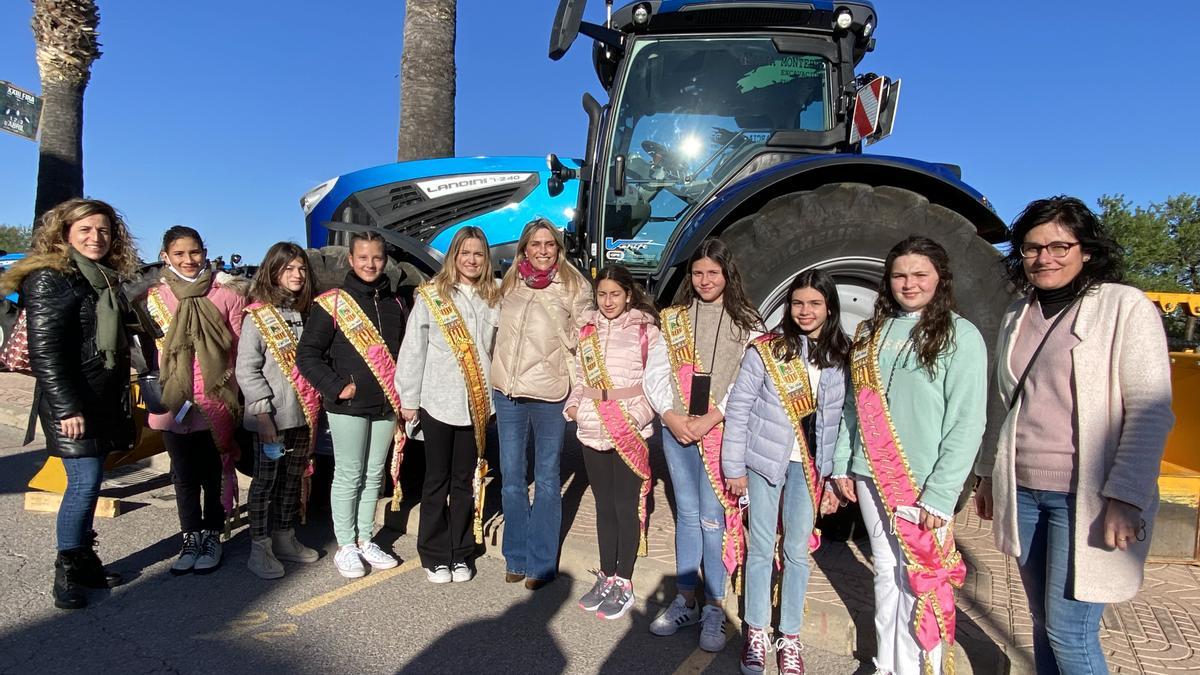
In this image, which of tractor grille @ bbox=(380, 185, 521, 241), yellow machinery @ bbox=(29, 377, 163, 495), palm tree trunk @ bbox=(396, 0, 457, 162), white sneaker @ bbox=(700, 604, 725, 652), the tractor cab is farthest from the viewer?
palm tree trunk @ bbox=(396, 0, 457, 162)

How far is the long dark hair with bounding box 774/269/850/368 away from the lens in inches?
103

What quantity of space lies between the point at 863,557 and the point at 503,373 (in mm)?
2093

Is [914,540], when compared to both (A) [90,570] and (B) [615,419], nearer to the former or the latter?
(B) [615,419]

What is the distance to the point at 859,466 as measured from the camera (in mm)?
2449

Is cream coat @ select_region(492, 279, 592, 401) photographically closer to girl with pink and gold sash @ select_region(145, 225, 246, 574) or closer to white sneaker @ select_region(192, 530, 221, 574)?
girl with pink and gold sash @ select_region(145, 225, 246, 574)

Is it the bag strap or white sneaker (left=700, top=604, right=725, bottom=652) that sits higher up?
the bag strap

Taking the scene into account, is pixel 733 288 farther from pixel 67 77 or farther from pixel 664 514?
pixel 67 77

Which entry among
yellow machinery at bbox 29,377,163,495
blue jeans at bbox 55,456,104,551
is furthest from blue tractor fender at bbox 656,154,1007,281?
yellow machinery at bbox 29,377,163,495

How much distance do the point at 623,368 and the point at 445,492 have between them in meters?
1.14

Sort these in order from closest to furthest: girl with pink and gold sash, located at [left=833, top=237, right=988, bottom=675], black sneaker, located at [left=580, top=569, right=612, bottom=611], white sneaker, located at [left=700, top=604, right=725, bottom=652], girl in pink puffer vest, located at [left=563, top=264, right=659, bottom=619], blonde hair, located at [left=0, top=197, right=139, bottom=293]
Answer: girl with pink and gold sash, located at [left=833, top=237, right=988, bottom=675]
white sneaker, located at [left=700, top=604, right=725, bottom=652]
blonde hair, located at [left=0, top=197, right=139, bottom=293]
girl in pink puffer vest, located at [left=563, top=264, right=659, bottom=619]
black sneaker, located at [left=580, top=569, right=612, bottom=611]

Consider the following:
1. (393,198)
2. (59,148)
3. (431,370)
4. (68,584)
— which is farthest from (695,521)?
(59,148)

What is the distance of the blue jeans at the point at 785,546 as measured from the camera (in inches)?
104

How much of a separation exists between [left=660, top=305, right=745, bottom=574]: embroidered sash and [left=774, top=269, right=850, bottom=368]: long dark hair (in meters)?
0.41

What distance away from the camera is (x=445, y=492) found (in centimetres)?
342
